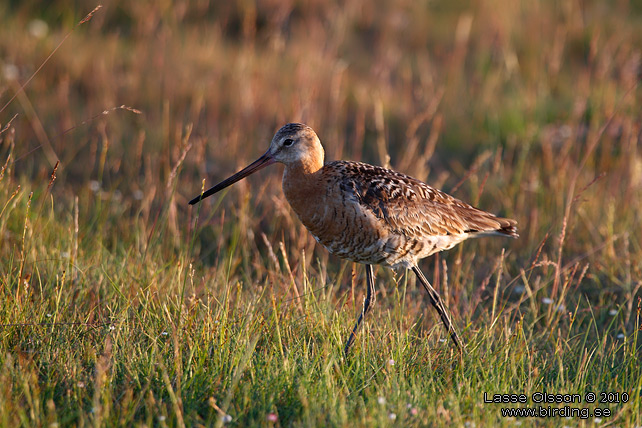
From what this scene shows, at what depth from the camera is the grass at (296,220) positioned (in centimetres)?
317

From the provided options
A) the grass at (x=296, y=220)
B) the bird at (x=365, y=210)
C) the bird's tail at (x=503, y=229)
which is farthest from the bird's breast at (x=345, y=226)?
the bird's tail at (x=503, y=229)

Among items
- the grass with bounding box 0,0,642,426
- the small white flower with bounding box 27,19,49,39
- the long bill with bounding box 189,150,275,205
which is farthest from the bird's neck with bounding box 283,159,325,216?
the small white flower with bounding box 27,19,49,39

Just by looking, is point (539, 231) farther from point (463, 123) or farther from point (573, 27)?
point (573, 27)

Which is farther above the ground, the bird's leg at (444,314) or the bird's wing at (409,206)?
the bird's wing at (409,206)

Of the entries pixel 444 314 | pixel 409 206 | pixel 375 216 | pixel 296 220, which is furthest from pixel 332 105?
pixel 444 314

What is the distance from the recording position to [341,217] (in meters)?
4.01

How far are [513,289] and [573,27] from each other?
203 inches

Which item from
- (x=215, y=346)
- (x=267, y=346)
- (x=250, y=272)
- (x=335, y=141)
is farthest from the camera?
(x=335, y=141)

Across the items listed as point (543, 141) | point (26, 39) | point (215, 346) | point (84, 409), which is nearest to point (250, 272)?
point (215, 346)

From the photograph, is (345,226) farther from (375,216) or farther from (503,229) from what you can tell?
(503,229)

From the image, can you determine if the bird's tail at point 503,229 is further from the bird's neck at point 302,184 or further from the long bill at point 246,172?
the long bill at point 246,172

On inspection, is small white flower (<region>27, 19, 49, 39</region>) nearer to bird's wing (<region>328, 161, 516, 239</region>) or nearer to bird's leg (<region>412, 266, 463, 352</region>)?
bird's wing (<region>328, 161, 516, 239</region>)

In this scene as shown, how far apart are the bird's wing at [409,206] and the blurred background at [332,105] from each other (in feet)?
1.98

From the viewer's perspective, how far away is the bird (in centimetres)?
402
